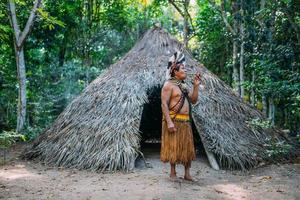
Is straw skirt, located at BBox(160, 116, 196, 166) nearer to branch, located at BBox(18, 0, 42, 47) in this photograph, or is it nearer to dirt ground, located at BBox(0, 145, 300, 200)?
dirt ground, located at BBox(0, 145, 300, 200)

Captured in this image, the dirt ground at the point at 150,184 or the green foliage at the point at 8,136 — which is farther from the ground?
the green foliage at the point at 8,136

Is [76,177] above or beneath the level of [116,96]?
beneath

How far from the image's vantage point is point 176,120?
5727mm

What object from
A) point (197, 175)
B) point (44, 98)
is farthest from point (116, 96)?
point (44, 98)

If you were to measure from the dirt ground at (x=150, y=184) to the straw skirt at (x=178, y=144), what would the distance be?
400 mm

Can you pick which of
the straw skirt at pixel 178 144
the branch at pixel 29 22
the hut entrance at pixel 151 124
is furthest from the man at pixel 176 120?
the branch at pixel 29 22

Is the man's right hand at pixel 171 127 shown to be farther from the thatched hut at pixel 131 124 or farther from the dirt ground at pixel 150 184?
the thatched hut at pixel 131 124

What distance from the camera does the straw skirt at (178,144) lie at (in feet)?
18.6

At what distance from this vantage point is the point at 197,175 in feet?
22.6

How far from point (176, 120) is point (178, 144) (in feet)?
1.15

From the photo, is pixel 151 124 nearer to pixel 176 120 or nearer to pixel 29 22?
pixel 29 22

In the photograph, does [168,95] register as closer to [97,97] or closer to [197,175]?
[197,175]

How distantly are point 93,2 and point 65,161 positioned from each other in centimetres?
1026

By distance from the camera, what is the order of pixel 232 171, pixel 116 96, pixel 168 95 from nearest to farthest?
pixel 168 95 < pixel 232 171 < pixel 116 96
